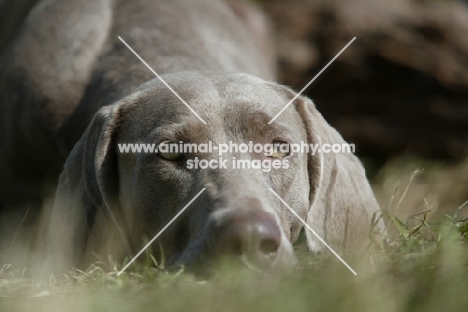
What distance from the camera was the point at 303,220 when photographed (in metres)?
3.58

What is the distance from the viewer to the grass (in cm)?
225

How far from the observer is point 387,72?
22.3 feet

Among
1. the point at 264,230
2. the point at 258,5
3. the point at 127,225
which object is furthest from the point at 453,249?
the point at 258,5

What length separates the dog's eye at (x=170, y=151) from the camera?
3.36 meters

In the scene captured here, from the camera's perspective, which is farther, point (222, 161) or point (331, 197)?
point (331, 197)

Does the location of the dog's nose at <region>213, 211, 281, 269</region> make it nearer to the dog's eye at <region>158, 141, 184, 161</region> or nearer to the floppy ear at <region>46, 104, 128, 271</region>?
the dog's eye at <region>158, 141, 184, 161</region>

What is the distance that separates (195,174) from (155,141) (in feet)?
0.84

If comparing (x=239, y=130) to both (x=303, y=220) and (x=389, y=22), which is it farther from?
(x=389, y=22)

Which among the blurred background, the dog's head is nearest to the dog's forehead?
the dog's head

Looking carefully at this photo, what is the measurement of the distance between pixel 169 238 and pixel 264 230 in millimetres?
650

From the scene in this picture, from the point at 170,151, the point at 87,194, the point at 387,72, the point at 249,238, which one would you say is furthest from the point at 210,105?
the point at 387,72

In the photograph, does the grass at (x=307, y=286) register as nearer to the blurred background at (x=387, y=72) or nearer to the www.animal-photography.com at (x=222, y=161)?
the www.animal-photography.com at (x=222, y=161)

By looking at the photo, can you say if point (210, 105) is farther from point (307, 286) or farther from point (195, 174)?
point (307, 286)

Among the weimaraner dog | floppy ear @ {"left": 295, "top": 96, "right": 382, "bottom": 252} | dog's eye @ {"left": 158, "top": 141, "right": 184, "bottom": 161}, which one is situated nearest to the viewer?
the weimaraner dog
